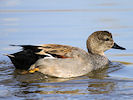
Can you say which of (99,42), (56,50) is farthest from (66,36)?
(56,50)

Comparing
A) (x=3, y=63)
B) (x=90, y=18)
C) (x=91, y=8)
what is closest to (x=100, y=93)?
(x=3, y=63)

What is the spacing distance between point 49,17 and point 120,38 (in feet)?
10.9

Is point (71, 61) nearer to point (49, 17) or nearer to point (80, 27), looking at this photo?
point (80, 27)

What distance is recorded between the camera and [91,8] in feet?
54.2

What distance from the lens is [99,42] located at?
1157 centimetres

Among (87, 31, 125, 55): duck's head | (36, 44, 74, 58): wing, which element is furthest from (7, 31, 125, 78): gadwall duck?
(87, 31, 125, 55): duck's head

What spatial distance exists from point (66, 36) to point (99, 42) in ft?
6.64

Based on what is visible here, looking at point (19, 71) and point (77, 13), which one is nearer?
point (19, 71)

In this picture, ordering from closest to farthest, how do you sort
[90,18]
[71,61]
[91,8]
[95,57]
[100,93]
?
1. [100,93]
2. [71,61]
3. [95,57]
4. [90,18]
5. [91,8]

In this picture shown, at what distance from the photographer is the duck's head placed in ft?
37.7

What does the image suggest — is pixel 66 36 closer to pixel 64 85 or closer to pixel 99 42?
pixel 99 42

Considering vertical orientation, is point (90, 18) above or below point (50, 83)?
above

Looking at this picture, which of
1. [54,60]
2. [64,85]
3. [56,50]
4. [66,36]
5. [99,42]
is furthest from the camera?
[66,36]

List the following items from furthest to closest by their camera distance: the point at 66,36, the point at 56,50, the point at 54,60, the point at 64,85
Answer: the point at 66,36 → the point at 56,50 → the point at 54,60 → the point at 64,85
